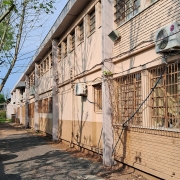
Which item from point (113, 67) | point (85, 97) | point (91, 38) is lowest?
point (85, 97)

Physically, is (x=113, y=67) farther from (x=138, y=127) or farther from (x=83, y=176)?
(x=83, y=176)

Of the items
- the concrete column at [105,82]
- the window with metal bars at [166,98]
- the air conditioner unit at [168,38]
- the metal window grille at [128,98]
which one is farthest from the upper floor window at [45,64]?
the air conditioner unit at [168,38]

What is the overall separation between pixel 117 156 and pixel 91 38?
15.4ft

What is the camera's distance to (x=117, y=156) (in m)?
9.12

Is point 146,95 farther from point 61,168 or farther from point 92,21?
point 92,21

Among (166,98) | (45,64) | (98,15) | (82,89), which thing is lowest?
(166,98)

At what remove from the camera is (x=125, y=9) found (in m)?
9.09

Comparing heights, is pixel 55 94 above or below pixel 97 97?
above

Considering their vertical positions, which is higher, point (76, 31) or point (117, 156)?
point (76, 31)

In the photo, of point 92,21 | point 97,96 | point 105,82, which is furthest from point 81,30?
point 105,82

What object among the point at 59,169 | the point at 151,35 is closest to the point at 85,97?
the point at 59,169

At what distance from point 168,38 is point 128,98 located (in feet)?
9.50

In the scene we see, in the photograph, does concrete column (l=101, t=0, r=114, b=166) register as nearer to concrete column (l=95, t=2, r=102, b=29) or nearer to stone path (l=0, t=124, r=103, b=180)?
stone path (l=0, t=124, r=103, b=180)

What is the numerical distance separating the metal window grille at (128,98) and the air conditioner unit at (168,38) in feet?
5.61
